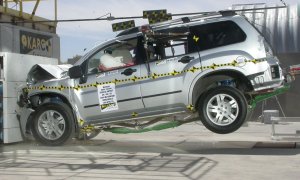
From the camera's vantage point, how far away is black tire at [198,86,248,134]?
26.9ft

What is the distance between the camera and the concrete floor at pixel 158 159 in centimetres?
740

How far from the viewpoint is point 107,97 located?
29.8 feet

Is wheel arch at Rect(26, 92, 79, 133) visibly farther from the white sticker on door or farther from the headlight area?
the white sticker on door

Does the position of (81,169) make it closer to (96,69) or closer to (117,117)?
(117,117)

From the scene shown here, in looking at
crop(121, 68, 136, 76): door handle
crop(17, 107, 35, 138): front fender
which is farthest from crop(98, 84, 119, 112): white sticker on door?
crop(17, 107, 35, 138): front fender

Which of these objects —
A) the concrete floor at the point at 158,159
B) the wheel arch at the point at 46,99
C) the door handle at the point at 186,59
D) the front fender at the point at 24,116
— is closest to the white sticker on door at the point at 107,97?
the wheel arch at the point at 46,99

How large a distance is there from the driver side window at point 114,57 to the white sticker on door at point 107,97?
1.17 feet

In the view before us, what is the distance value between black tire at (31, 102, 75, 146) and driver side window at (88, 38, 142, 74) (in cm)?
99

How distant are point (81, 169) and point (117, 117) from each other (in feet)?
5.28

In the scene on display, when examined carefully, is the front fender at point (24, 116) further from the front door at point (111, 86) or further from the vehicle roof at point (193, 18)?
the vehicle roof at point (193, 18)

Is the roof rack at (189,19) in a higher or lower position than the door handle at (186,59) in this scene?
higher

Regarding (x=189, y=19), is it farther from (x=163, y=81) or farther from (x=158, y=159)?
(x=158, y=159)

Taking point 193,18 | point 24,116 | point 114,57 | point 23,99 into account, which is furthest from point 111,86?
point 24,116

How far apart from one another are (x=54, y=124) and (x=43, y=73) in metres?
1.19
